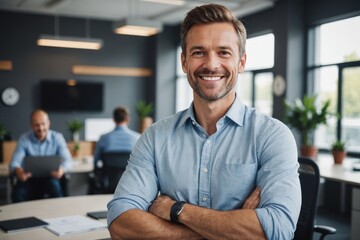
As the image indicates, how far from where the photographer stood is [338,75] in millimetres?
6527

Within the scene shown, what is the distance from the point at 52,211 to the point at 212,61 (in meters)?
1.38

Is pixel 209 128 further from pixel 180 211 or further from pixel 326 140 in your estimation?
pixel 326 140

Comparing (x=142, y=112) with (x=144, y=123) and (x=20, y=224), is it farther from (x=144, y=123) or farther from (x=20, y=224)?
(x=20, y=224)

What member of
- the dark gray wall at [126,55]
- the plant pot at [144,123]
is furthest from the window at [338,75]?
the plant pot at [144,123]

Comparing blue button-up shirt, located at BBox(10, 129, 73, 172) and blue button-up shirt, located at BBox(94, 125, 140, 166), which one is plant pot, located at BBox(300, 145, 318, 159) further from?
blue button-up shirt, located at BBox(10, 129, 73, 172)

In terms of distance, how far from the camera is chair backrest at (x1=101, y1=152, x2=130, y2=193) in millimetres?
4387

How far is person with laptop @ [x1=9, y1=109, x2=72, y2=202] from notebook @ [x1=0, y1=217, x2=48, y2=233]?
1.90 meters

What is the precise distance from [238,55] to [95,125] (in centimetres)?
805

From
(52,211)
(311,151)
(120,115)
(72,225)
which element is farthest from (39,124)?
(311,151)

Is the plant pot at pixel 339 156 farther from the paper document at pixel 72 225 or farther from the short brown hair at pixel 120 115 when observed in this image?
the paper document at pixel 72 225

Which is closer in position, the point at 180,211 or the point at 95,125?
the point at 180,211

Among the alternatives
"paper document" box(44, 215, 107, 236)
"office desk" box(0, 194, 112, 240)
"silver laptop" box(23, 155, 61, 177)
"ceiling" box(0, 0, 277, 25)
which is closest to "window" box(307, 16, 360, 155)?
"ceiling" box(0, 0, 277, 25)

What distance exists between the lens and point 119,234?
1.58 meters

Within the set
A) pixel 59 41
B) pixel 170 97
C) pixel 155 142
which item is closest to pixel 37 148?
pixel 59 41
